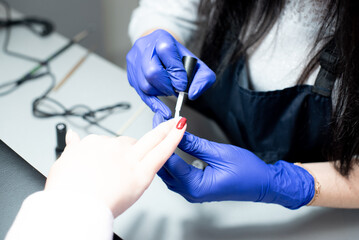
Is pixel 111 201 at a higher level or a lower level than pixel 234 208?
higher

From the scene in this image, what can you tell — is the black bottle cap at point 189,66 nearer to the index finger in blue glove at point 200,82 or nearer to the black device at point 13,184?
the index finger in blue glove at point 200,82

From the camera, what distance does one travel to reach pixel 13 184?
0.51 m

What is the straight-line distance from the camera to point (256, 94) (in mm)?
721

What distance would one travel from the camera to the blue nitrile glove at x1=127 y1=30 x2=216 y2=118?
633 mm

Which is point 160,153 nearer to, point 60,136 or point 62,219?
point 62,219

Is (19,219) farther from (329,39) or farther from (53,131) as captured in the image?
(329,39)

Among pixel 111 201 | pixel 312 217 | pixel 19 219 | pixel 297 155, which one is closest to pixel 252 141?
pixel 297 155

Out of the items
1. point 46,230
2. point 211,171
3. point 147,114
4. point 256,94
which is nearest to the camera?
point 46,230

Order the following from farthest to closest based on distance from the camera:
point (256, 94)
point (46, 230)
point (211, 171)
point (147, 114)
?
1. point (147, 114)
2. point (256, 94)
3. point (211, 171)
4. point (46, 230)

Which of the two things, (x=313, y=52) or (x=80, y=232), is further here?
(x=313, y=52)

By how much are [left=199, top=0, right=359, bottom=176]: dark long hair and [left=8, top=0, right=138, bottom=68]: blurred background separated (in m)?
0.63

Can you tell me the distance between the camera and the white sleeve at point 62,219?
40 cm

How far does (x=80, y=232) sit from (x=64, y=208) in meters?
0.04

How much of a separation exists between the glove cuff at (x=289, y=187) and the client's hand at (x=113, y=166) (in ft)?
0.74
